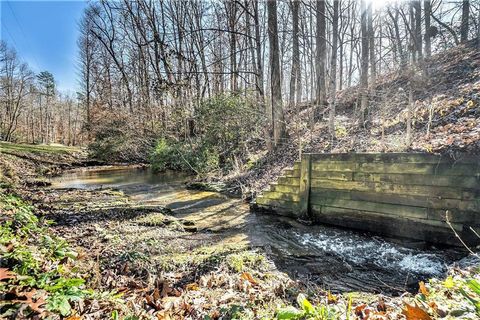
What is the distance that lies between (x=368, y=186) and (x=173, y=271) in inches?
160

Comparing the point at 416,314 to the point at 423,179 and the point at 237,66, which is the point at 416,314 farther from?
the point at 237,66

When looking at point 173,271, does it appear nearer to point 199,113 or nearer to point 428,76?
point 199,113

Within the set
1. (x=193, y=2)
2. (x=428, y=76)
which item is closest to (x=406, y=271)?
(x=428, y=76)

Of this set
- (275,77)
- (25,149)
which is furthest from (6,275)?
(25,149)

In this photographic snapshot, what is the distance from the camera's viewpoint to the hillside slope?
536 cm

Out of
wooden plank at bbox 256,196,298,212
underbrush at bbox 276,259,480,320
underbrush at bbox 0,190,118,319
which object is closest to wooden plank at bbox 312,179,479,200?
wooden plank at bbox 256,196,298,212

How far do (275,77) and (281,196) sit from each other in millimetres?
5054

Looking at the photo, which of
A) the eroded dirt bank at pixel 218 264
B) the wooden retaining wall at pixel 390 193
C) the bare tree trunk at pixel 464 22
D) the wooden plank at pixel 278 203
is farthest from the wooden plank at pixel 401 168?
the bare tree trunk at pixel 464 22

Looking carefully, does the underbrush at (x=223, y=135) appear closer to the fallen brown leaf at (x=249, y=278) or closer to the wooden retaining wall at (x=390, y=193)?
the wooden retaining wall at (x=390, y=193)

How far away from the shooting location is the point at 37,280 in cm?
228

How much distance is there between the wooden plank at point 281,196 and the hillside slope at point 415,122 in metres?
1.39

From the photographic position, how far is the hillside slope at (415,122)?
211 inches

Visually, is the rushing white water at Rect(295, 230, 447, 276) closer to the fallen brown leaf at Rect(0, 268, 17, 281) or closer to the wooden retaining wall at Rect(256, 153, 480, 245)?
the wooden retaining wall at Rect(256, 153, 480, 245)

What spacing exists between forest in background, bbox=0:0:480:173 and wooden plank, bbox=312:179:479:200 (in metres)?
1.32
